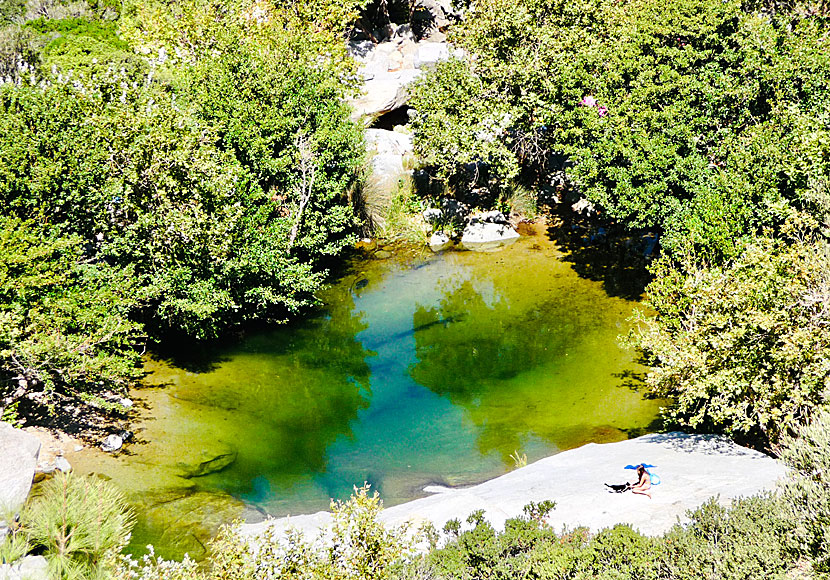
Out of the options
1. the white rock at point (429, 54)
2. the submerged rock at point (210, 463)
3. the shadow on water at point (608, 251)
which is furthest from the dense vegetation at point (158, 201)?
the white rock at point (429, 54)

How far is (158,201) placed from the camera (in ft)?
67.2

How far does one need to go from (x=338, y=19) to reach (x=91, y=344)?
889 inches

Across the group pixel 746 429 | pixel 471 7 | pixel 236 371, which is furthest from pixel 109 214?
pixel 471 7

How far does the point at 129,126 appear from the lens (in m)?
20.0

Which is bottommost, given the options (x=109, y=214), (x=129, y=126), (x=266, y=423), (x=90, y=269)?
(x=266, y=423)

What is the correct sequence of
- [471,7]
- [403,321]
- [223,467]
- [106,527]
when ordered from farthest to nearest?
[471,7], [403,321], [223,467], [106,527]

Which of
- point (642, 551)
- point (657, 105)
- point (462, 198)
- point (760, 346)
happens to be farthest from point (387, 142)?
point (642, 551)

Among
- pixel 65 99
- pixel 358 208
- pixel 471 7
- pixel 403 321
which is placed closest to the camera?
pixel 65 99

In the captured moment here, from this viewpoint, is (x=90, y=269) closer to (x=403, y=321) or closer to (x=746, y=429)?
(x=403, y=321)

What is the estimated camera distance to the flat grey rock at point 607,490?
495 inches

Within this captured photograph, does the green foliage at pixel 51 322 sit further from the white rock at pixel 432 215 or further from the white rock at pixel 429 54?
the white rock at pixel 429 54

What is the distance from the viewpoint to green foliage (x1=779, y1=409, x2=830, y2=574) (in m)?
9.36

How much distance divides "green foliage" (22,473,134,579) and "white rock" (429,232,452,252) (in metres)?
23.9

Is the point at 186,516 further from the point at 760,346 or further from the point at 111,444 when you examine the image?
the point at 760,346
